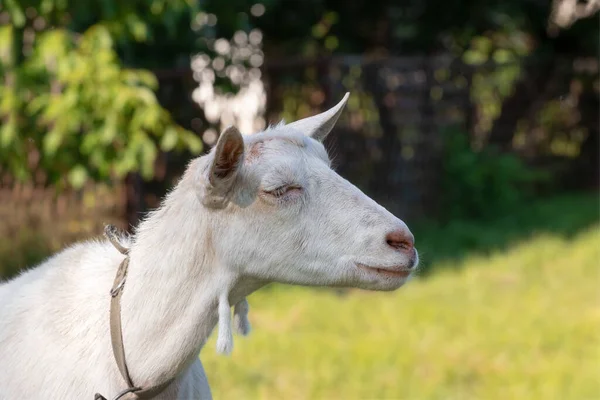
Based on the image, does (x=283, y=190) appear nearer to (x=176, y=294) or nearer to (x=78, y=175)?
(x=176, y=294)

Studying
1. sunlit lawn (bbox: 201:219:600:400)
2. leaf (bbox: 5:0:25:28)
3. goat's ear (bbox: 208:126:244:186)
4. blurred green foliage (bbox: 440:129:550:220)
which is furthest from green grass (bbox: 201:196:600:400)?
goat's ear (bbox: 208:126:244:186)

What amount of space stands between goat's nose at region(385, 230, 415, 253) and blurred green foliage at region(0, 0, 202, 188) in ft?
13.5

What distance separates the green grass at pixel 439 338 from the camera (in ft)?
20.1

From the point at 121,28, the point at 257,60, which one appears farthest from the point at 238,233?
the point at 257,60

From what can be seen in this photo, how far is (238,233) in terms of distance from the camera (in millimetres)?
2871

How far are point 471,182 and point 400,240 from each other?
1004 centimetres

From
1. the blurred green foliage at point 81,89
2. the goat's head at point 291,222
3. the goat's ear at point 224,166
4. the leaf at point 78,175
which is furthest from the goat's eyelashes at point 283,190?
the leaf at point 78,175

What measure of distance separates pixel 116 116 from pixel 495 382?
313 centimetres

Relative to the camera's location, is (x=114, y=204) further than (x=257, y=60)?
No

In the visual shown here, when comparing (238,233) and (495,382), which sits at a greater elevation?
(238,233)

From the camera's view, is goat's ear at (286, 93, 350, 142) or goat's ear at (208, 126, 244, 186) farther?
goat's ear at (286, 93, 350, 142)

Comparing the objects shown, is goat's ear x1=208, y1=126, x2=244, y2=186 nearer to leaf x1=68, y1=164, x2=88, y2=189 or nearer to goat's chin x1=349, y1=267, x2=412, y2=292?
goat's chin x1=349, y1=267, x2=412, y2=292

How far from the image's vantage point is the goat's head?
111 inches

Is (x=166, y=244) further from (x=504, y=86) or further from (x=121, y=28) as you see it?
(x=504, y=86)
